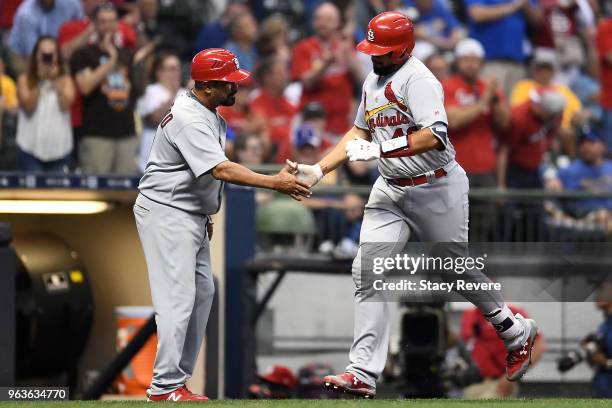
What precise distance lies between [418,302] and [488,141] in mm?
2692

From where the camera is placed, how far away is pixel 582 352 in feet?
32.4

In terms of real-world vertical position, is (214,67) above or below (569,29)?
below

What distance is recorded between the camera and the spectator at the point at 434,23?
13530mm

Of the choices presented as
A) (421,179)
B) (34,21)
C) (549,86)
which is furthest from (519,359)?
(549,86)

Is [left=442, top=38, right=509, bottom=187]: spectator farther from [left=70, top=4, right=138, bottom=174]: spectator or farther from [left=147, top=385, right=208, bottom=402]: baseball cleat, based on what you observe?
[left=147, top=385, right=208, bottom=402]: baseball cleat

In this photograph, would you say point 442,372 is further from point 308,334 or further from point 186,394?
point 186,394

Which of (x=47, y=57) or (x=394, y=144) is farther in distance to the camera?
(x=47, y=57)

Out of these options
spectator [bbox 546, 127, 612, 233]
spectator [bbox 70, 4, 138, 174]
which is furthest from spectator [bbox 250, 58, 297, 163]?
spectator [bbox 546, 127, 612, 233]

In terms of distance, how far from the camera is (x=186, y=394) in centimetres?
680

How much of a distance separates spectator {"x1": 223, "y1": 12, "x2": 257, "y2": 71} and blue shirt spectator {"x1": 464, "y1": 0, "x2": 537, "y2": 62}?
2.21 metres

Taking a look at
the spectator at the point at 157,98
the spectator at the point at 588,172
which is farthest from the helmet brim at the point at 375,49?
A: the spectator at the point at 588,172

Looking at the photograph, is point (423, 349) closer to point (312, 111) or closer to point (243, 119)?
point (312, 111)

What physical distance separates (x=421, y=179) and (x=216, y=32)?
6731 millimetres

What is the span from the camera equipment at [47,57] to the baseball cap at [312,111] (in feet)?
7.90
